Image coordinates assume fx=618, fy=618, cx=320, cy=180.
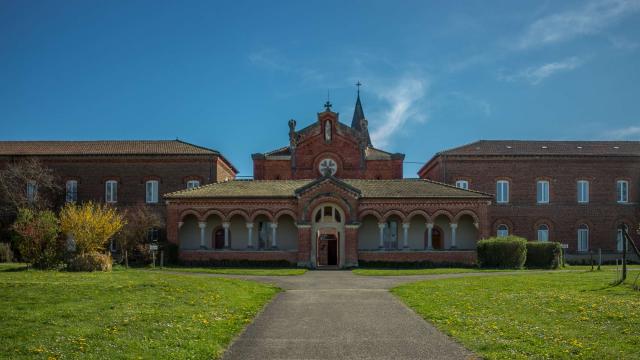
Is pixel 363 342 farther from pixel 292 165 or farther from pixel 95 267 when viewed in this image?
pixel 292 165

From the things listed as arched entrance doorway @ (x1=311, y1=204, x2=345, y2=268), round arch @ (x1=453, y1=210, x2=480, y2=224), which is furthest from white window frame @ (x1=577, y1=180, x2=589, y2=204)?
arched entrance doorway @ (x1=311, y1=204, x2=345, y2=268)

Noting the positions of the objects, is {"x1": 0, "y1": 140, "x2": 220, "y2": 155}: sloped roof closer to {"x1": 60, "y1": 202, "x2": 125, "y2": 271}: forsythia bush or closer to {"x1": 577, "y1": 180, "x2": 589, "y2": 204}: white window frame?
{"x1": 60, "y1": 202, "x2": 125, "y2": 271}: forsythia bush

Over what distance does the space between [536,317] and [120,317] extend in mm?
9592

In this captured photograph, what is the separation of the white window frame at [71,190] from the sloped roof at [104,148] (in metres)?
2.42

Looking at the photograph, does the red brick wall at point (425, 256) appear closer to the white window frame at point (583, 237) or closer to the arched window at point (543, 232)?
the arched window at point (543, 232)

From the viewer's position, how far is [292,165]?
161ft

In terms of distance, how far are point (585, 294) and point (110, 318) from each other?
1401 cm

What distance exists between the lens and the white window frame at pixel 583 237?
160 feet

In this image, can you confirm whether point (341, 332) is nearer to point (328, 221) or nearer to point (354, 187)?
point (328, 221)

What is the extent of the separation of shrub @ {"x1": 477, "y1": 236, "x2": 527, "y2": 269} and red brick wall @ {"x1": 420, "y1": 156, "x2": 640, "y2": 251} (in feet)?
40.2

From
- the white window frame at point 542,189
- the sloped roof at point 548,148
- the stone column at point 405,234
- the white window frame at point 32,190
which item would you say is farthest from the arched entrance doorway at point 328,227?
the white window frame at point 32,190

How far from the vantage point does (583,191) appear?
49.5 metres

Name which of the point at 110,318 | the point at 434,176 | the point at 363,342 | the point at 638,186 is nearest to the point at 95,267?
the point at 110,318

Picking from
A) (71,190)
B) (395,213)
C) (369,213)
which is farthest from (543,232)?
(71,190)
